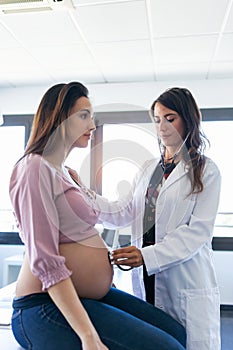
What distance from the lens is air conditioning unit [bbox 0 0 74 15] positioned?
1.92m

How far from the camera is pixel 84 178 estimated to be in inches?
54.6

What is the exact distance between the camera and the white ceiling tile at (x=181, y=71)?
3008mm

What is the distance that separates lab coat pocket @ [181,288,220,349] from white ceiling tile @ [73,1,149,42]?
69.2 inches

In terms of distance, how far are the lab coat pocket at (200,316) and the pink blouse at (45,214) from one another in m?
0.51

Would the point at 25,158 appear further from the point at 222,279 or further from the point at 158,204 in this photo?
the point at 222,279

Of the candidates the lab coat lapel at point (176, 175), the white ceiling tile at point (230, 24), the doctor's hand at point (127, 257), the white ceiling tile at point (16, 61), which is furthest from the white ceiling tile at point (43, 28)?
the doctor's hand at point (127, 257)

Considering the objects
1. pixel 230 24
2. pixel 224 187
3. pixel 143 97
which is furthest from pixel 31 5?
pixel 224 187

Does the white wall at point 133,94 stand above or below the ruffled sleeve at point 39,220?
above

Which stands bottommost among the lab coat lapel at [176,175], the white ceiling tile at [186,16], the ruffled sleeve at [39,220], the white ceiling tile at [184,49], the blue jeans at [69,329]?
the blue jeans at [69,329]

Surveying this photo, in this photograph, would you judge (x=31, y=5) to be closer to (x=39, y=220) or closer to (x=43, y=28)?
(x=43, y=28)

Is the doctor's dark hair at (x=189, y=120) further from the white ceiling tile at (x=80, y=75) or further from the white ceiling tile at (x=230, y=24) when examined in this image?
the white ceiling tile at (x=80, y=75)

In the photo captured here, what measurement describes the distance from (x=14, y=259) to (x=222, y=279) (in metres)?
2.11

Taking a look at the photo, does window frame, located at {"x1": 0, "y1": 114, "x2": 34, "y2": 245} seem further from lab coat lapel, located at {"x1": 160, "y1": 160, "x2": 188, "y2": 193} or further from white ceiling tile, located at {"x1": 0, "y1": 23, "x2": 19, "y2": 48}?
lab coat lapel, located at {"x1": 160, "y1": 160, "x2": 188, "y2": 193}

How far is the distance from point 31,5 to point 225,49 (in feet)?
5.25
